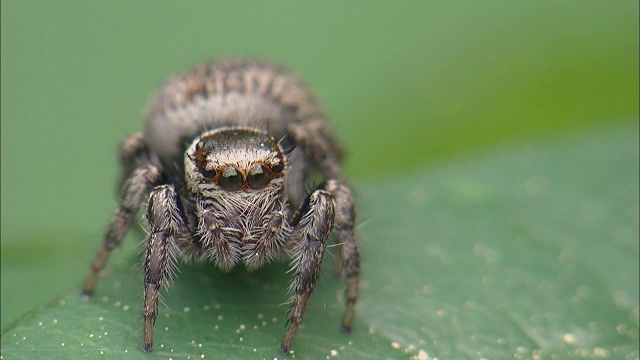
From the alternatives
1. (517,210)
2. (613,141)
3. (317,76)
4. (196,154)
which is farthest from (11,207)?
(613,141)

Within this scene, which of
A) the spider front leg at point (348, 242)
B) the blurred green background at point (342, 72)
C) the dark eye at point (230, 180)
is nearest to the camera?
the dark eye at point (230, 180)

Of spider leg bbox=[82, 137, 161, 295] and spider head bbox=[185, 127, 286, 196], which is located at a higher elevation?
spider head bbox=[185, 127, 286, 196]

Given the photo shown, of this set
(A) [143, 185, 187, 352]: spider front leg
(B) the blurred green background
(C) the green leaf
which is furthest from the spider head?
(B) the blurred green background

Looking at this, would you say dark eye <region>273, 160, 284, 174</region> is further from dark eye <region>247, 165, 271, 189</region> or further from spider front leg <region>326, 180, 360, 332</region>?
spider front leg <region>326, 180, 360, 332</region>

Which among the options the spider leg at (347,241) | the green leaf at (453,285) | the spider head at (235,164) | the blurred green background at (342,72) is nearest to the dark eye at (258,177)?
the spider head at (235,164)

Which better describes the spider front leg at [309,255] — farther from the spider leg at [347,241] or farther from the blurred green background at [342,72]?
the blurred green background at [342,72]

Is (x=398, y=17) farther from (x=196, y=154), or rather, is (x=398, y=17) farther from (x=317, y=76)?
(x=196, y=154)

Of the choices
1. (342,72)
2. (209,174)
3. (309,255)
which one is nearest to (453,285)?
(309,255)
